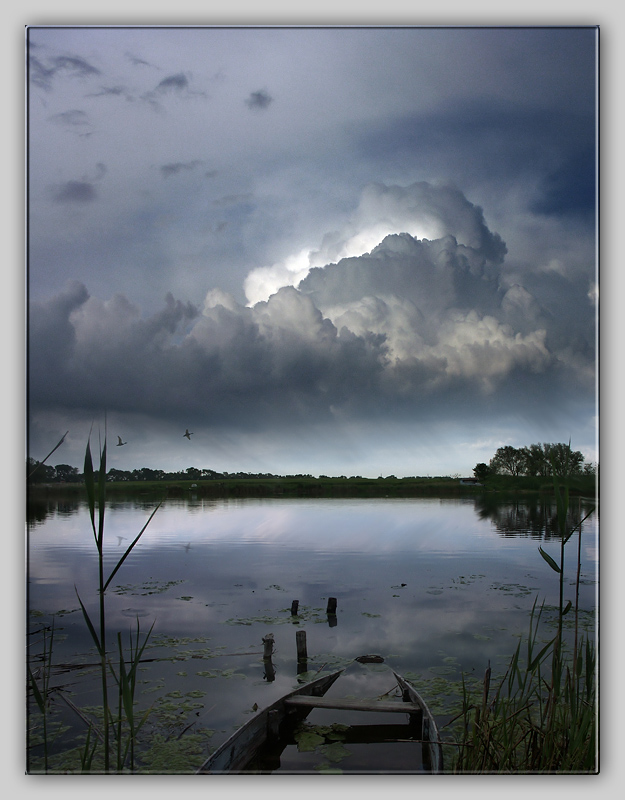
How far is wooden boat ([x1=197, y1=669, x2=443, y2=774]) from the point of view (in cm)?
231

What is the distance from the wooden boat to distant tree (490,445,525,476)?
4.83 feet

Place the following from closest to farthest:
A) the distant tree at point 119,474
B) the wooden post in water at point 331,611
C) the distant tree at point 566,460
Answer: the distant tree at point 566,460
the distant tree at point 119,474
the wooden post in water at point 331,611

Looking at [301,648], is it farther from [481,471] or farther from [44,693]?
[44,693]

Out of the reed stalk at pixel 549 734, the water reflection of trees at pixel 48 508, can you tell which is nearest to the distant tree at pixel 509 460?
the reed stalk at pixel 549 734

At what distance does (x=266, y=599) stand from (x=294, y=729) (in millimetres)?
2880

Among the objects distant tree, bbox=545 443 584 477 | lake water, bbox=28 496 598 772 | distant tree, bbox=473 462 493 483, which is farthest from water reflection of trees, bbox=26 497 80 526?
distant tree, bbox=473 462 493 483

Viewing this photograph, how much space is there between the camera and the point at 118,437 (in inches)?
128

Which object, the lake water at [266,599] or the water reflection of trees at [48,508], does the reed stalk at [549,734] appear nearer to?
the lake water at [266,599]

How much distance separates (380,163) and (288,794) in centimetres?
312

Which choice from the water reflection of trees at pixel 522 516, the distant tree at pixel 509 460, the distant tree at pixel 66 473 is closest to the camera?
the distant tree at pixel 66 473

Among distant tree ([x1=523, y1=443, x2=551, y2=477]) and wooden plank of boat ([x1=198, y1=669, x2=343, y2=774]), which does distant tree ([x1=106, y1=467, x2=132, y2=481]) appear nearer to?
wooden plank of boat ([x1=198, y1=669, x2=343, y2=774])

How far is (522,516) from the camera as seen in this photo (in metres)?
5.70

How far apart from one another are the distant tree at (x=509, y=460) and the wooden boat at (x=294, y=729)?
4.83 ft

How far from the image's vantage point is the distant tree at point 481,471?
3576 millimetres
